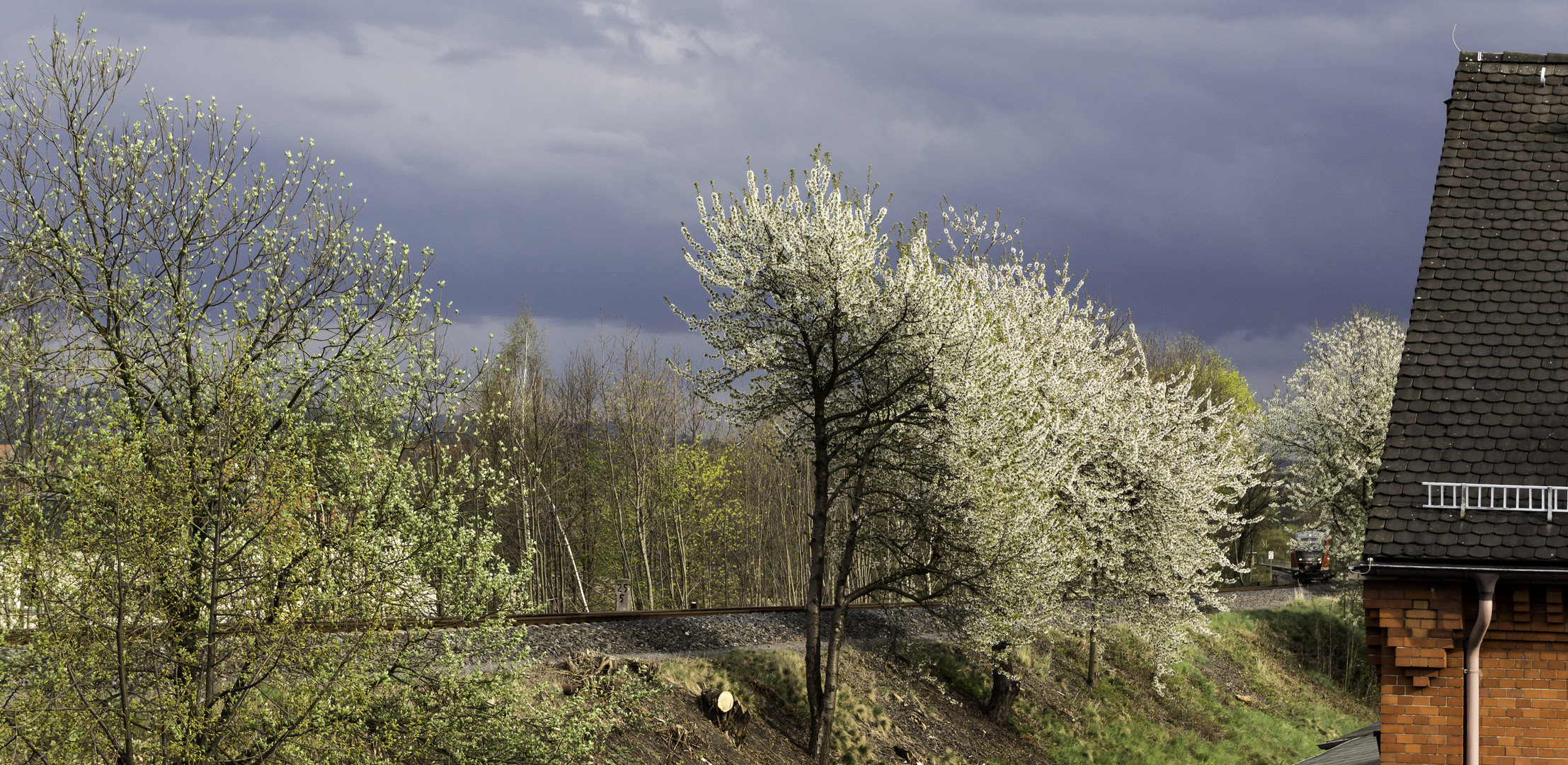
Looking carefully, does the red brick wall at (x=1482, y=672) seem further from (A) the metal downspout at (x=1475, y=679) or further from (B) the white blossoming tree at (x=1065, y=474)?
(B) the white blossoming tree at (x=1065, y=474)

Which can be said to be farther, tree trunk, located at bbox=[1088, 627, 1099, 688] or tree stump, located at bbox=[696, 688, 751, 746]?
tree trunk, located at bbox=[1088, 627, 1099, 688]

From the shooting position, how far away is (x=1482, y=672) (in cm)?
888

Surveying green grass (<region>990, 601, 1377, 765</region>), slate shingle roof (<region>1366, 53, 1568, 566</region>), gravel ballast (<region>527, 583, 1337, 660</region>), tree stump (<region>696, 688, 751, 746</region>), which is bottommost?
green grass (<region>990, 601, 1377, 765</region>)

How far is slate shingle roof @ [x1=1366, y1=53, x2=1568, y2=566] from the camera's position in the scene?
29.0 feet

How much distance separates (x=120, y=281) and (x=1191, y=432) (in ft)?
77.5

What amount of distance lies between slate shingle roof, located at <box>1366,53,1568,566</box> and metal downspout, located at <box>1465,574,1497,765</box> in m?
0.36

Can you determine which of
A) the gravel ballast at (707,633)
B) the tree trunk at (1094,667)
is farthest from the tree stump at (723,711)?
the tree trunk at (1094,667)

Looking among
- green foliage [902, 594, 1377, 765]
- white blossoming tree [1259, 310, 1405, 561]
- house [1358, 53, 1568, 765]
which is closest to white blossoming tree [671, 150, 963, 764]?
green foliage [902, 594, 1377, 765]

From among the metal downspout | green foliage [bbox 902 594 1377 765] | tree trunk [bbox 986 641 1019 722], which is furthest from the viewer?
green foliage [bbox 902 594 1377 765]

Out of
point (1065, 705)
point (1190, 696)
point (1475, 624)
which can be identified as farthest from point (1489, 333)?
point (1190, 696)

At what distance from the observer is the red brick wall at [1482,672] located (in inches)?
346

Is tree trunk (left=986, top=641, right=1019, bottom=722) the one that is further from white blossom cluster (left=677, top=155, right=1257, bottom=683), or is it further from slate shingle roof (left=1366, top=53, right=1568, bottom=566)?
slate shingle roof (left=1366, top=53, right=1568, bottom=566)

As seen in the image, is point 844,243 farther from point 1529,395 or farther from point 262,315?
point 1529,395

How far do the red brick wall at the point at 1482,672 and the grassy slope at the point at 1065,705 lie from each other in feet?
32.3
